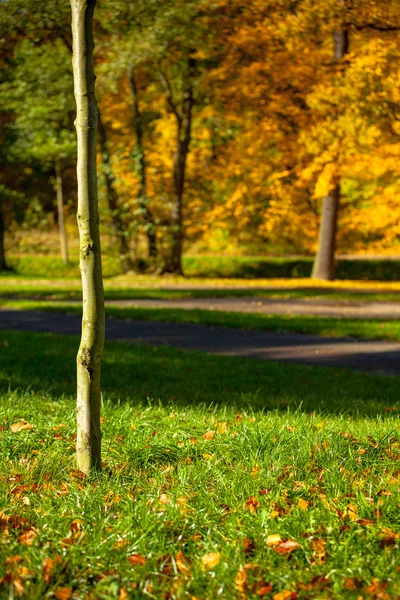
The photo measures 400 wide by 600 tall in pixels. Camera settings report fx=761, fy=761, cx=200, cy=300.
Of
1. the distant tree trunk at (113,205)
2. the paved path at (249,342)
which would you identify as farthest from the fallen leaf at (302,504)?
the distant tree trunk at (113,205)

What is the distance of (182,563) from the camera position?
3311 mm

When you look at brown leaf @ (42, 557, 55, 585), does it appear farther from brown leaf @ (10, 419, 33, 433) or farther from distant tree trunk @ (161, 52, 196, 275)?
distant tree trunk @ (161, 52, 196, 275)

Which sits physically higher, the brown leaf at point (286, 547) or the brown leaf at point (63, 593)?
the brown leaf at point (63, 593)

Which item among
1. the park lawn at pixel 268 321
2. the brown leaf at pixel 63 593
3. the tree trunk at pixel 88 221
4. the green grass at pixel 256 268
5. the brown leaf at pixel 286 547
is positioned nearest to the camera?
the brown leaf at pixel 63 593

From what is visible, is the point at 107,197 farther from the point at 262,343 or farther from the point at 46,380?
the point at 46,380

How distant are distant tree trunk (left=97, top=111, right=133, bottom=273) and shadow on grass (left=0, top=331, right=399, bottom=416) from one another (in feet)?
55.8

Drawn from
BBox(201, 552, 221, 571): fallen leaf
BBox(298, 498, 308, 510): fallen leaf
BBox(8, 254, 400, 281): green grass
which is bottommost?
BBox(8, 254, 400, 281): green grass

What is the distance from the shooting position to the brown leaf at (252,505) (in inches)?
150

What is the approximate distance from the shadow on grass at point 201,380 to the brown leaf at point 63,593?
3.77 m

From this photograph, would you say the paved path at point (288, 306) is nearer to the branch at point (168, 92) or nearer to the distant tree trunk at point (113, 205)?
the distant tree trunk at point (113, 205)

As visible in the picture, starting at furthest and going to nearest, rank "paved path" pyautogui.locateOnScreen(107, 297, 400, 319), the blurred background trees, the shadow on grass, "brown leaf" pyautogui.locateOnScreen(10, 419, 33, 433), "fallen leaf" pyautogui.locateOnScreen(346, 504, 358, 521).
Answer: the blurred background trees < "paved path" pyautogui.locateOnScreen(107, 297, 400, 319) < the shadow on grass < "brown leaf" pyautogui.locateOnScreen(10, 419, 33, 433) < "fallen leaf" pyautogui.locateOnScreen(346, 504, 358, 521)

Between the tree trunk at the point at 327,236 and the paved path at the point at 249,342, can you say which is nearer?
the paved path at the point at 249,342

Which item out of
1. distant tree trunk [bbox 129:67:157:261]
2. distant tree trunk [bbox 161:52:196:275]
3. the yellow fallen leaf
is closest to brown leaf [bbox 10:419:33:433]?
the yellow fallen leaf

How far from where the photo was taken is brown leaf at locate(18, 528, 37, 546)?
3.46m
